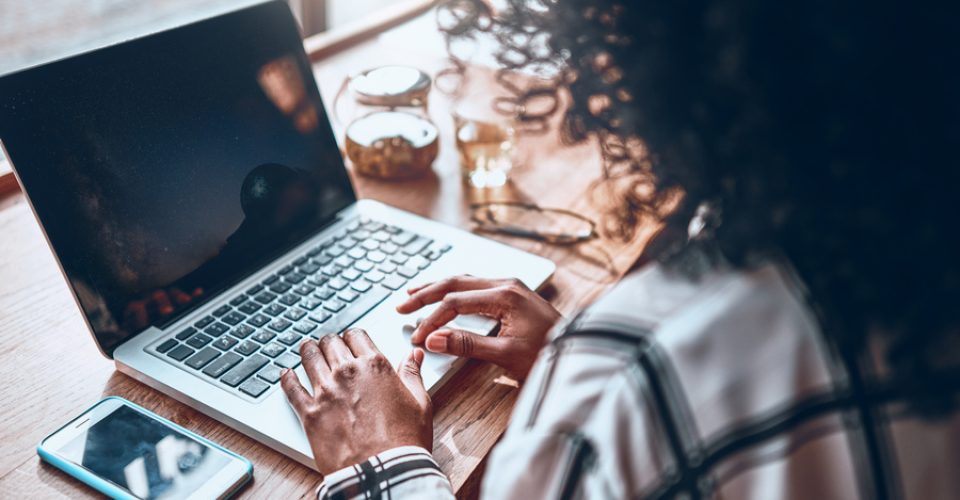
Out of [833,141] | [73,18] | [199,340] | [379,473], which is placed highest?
[73,18]

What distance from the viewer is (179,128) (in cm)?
84

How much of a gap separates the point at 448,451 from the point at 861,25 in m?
0.48

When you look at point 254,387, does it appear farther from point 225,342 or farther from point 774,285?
point 774,285

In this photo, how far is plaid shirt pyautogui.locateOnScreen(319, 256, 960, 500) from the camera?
435 millimetres

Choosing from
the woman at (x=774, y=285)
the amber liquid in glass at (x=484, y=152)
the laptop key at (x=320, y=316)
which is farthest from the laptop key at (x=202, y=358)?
the amber liquid in glass at (x=484, y=152)

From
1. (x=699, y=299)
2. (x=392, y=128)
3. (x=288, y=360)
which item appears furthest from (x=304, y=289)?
(x=699, y=299)

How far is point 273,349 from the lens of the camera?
77cm

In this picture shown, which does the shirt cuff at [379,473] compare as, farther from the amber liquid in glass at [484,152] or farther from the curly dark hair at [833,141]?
the amber liquid in glass at [484,152]

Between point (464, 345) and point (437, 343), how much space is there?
0.03 m

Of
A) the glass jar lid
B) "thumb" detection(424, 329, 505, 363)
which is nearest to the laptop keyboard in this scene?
"thumb" detection(424, 329, 505, 363)

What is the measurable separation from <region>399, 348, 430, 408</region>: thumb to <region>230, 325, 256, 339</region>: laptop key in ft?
0.53

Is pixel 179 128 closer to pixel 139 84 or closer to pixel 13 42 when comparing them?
pixel 139 84

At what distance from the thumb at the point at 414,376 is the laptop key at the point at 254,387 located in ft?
0.42

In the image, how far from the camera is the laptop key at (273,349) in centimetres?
76
